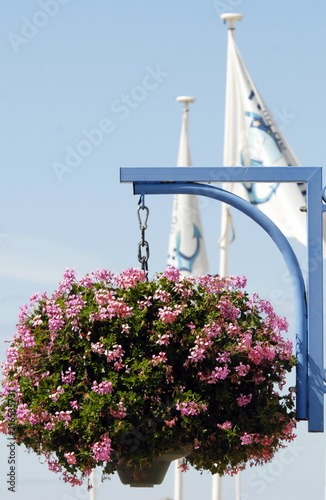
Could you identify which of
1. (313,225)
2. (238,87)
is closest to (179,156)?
(238,87)

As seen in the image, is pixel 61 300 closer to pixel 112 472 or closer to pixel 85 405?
pixel 85 405

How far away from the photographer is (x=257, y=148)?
13953mm

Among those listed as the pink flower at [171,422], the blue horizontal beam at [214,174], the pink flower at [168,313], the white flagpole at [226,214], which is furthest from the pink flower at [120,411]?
the white flagpole at [226,214]

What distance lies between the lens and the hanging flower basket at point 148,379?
5.10m

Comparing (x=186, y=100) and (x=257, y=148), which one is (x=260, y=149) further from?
(x=186, y=100)

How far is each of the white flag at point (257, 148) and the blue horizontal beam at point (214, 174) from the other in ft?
23.1

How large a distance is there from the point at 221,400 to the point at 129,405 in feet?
1.61

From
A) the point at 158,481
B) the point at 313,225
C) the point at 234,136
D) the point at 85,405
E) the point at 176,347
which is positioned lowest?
the point at 158,481

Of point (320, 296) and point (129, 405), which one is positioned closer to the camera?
point (129, 405)

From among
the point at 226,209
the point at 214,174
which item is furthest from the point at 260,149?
the point at 214,174

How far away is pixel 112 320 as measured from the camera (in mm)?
5242

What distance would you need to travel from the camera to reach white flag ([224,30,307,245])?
13008mm

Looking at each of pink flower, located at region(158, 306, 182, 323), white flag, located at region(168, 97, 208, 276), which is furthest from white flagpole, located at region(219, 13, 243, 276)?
pink flower, located at region(158, 306, 182, 323)

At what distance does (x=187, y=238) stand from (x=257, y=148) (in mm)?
2746
